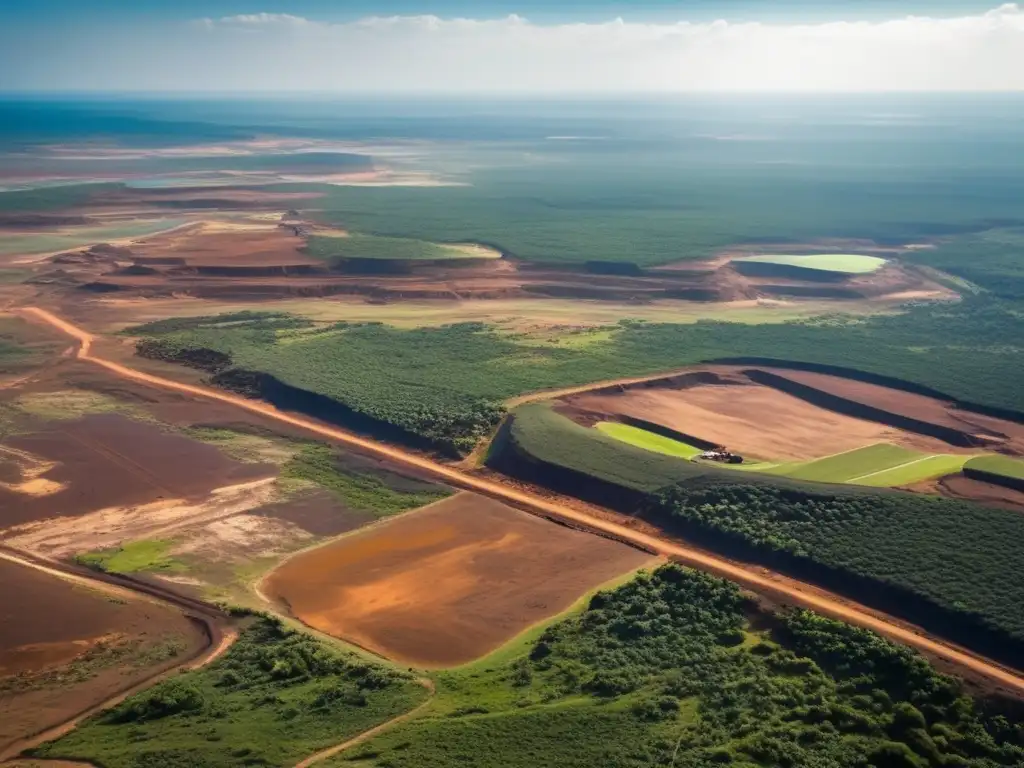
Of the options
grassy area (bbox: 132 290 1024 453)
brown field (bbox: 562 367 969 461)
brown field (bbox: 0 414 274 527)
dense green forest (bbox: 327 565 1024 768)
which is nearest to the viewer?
dense green forest (bbox: 327 565 1024 768)

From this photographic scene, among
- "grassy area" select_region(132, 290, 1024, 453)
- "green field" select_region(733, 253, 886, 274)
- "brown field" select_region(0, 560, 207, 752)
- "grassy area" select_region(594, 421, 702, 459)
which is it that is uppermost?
"green field" select_region(733, 253, 886, 274)

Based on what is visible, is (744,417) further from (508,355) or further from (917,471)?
(508,355)

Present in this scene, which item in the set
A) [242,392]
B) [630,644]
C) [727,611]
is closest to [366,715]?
[630,644]

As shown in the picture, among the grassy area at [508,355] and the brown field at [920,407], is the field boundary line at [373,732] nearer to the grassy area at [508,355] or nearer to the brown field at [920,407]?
the grassy area at [508,355]

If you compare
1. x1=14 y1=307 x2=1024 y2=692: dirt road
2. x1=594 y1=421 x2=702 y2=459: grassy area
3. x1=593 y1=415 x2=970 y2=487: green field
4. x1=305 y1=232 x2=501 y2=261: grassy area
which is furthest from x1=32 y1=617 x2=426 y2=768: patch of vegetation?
x1=305 y1=232 x2=501 y2=261: grassy area

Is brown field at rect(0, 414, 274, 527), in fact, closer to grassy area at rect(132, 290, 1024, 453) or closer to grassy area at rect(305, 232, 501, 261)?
grassy area at rect(132, 290, 1024, 453)

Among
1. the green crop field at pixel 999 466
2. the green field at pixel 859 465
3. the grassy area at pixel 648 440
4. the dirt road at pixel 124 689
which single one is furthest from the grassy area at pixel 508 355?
the dirt road at pixel 124 689
